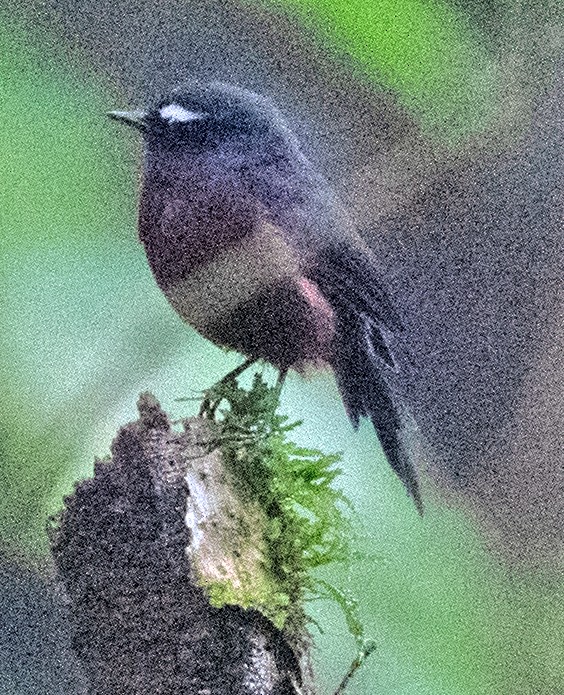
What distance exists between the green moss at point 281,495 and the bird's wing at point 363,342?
0.05m

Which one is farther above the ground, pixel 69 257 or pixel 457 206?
pixel 69 257

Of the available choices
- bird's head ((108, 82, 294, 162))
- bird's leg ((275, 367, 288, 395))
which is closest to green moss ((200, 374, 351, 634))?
bird's leg ((275, 367, 288, 395))

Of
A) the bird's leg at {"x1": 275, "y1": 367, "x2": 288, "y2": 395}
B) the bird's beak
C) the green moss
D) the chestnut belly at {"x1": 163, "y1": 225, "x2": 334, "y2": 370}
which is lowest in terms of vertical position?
the green moss

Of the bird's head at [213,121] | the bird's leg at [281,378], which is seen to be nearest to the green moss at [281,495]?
the bird's leg at [281,378]

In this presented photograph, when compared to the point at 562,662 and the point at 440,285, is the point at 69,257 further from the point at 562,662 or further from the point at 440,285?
the point at 562,662

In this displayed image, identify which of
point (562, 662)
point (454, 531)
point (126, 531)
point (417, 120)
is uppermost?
point (417, 120)

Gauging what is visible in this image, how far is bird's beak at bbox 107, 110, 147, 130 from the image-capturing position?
0.66 metres

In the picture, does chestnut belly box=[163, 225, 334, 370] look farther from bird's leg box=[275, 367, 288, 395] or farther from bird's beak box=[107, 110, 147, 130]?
bird's beak box=[107, 110, 147, 130]

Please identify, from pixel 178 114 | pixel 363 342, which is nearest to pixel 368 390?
pixel 363 342

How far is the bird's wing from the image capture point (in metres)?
0.65

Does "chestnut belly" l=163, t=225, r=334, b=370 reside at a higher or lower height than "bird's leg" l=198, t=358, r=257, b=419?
higher

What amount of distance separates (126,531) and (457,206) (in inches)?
13.7

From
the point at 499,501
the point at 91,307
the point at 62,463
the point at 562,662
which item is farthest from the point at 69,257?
the point at 562,662

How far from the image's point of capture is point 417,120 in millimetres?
674
